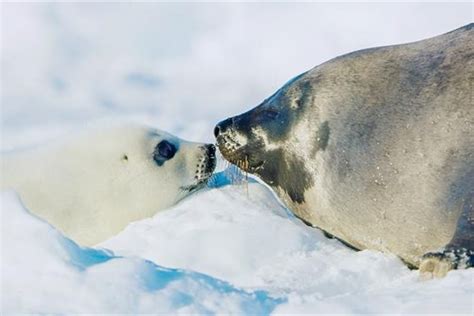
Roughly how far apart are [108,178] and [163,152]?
362 mm

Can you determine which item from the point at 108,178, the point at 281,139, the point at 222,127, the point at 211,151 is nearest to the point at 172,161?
the point at 211,151

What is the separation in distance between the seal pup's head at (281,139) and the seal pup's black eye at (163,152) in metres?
0.72

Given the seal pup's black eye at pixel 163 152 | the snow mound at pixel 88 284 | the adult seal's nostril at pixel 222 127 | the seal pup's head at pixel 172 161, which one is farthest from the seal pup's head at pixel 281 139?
the snow mound at pixel 88 284

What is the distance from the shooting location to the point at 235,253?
432 cm

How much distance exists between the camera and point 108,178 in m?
6.00

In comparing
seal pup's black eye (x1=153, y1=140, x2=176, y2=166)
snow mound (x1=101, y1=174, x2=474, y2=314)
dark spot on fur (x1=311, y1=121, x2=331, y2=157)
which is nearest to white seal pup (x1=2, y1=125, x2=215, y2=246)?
seal pup's black eye (x1=153, y1=140, x2=176, y2=166)

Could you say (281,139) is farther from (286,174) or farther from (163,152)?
(163,152)

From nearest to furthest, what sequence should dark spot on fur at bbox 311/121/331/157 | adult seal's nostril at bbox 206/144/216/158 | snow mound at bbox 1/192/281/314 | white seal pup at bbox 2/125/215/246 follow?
snow mound at bbox 1/192/281/314
dark spot on fur at bbox 311/121/331/157
white seal pup at bbox 2/125/215/246
adult seal's nostril at bbox 206/144/216/158

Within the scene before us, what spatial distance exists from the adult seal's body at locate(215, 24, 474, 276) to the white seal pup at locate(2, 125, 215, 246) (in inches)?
25.3

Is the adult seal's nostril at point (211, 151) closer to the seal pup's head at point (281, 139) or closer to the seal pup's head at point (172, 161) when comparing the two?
the seal pup's head at point (172, 161)

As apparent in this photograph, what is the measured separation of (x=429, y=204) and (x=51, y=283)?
78.6 inches

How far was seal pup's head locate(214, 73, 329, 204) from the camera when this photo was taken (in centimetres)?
502

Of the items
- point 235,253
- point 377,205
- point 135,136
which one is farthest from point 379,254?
point 135,136

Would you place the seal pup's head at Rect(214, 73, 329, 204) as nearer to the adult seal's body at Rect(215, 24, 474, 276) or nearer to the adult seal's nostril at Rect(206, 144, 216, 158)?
the adult seal's body at Rect(215, 24, 474, 276)
